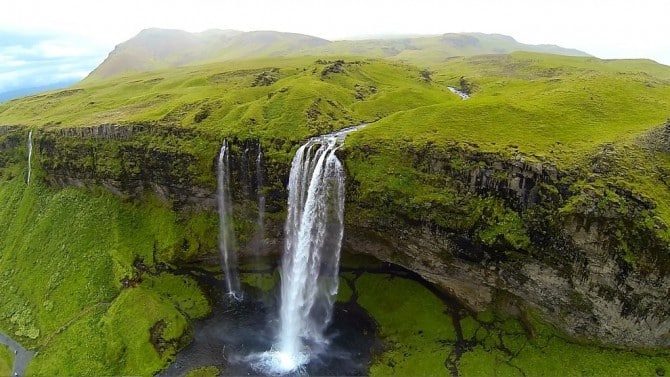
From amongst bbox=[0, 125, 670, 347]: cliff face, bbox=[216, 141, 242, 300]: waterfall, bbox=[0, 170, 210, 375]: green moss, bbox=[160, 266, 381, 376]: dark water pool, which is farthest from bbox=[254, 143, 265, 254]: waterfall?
bbox=[0, 170, 210, 375]: green moss

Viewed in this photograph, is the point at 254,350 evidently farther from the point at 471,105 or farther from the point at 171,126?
the point at 471,105

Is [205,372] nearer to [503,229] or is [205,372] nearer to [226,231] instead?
[226,231]

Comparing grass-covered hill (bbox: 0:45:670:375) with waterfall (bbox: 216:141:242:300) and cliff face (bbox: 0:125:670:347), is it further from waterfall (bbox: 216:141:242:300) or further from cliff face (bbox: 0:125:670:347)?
waterfall (bbox: 216:141:242:300)

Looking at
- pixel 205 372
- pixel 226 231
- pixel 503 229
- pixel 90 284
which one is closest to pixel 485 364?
pixel 503 229

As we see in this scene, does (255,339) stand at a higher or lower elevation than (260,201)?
lower

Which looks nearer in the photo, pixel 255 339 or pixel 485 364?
pixel 485 364

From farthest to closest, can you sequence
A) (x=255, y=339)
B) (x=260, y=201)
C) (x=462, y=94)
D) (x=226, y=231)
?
(x=462, y=94) < (x=226, y=231) < (x=260, y=201) < (x=255, y=339)

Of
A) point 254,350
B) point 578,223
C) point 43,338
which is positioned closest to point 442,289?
point 578,223
